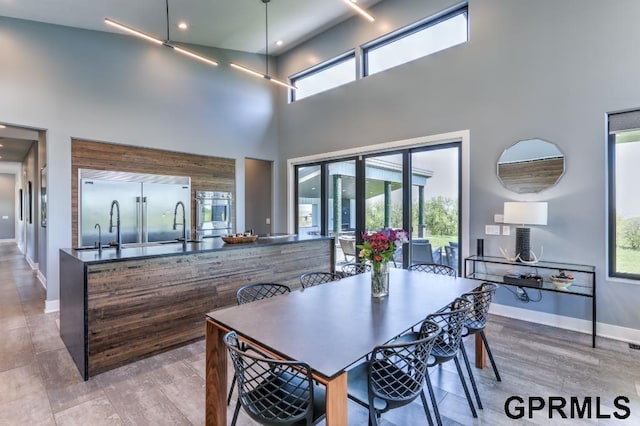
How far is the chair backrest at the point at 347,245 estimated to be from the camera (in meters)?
5.95

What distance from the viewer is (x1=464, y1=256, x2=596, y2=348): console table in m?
3.38

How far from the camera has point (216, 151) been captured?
6.10 meters

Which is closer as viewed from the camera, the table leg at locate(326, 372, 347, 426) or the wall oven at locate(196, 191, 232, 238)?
the table leg at locate(326, 372, 347, 426)

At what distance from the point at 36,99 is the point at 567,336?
23.7ft

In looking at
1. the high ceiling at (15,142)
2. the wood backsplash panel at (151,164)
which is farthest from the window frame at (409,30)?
the high ceiling at (15,142)

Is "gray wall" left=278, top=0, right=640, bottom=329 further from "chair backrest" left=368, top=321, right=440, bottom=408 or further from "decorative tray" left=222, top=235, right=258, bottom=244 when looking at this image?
"chair backrest" left=368, top=321, right=440, bottom=408

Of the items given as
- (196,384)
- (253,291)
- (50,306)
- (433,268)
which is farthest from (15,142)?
(433,268)

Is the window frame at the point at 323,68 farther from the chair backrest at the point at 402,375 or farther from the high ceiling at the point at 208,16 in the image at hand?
the chair backrest at the point at 402,375

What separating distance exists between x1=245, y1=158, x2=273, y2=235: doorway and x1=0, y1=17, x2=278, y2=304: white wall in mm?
966

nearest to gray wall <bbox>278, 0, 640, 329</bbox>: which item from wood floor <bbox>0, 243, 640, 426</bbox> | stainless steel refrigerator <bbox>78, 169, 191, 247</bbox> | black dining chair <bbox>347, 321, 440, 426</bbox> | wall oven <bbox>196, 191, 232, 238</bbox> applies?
wood floor <bbox>0, 243, 640, 426</bbox>

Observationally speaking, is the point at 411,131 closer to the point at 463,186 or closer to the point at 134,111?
the point at 463,186

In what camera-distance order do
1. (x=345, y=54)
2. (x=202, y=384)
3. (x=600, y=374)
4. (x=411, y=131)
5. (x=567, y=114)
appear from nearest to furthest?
1. (x=202, y=384)
2. (x=600, y=374)
3. (x=567, y=114)
4. (x=411, y=131)
5. (x=345, y=54)

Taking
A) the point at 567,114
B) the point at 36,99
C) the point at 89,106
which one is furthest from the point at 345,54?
the point at 36,99

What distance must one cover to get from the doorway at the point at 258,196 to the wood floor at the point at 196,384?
14.5ft
